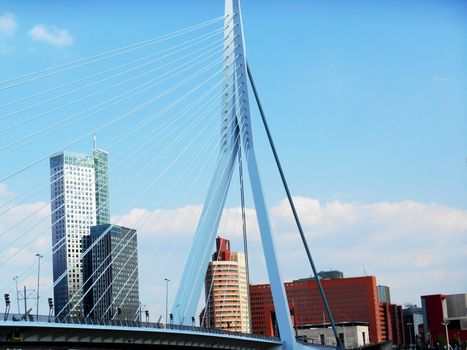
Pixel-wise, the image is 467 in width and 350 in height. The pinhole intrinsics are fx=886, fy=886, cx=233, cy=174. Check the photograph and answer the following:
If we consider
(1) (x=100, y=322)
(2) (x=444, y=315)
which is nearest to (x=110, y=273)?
(2) (x=444, y=315)

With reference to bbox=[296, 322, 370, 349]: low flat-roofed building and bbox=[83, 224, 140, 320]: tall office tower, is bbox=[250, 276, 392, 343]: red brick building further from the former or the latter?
bbox=[83, 224, 140, 320]: tall office tower

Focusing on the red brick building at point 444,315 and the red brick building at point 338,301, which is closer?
the red brick building at point 444,315

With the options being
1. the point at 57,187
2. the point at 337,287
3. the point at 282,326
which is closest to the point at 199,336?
the point at 282,326

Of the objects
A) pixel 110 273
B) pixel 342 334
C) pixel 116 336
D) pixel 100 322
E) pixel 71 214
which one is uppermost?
pixel 71 214

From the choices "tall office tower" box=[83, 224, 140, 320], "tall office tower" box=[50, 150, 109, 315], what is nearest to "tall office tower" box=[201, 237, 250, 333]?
"tall office tower" box=[50, 150, 109, 315]

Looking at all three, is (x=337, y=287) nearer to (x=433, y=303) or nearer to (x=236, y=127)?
(x=433, y=303)

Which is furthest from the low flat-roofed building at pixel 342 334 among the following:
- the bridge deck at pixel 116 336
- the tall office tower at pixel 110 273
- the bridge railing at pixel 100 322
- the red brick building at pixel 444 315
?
the bridge railing at pixel 100 322

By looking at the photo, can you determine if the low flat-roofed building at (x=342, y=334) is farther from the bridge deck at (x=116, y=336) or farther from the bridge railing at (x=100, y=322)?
the bridge railing at (x=100, y=322)

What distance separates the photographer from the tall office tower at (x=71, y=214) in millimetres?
117188

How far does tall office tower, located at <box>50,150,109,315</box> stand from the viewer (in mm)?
117188

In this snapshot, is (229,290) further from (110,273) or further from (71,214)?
(110,273)

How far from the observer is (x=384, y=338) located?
186 meters

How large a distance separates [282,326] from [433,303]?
101 metres

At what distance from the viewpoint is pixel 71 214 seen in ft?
455
